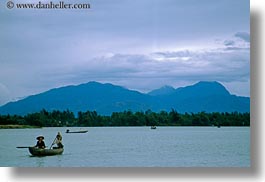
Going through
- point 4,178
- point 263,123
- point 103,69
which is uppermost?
point 103,69

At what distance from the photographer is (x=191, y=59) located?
22.7ft

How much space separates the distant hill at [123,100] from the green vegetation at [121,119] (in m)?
0.05

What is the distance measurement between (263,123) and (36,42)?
2192 mm

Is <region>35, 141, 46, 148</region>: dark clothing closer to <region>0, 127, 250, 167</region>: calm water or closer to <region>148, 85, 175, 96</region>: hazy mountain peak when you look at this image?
<region>0, 127, 250, 167</region>: calm water

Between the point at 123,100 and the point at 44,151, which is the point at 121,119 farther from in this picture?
the point at 44,151

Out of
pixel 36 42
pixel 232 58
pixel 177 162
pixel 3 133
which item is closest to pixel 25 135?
pixel 3 133

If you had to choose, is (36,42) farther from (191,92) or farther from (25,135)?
(191,92)

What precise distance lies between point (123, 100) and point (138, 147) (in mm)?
456

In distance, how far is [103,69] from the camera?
7000mm

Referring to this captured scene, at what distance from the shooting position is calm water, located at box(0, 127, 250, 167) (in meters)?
6.86

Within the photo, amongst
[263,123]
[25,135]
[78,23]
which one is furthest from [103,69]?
[263,123]

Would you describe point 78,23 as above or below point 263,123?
above

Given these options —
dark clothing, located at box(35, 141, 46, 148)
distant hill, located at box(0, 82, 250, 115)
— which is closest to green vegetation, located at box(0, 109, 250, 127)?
distant hill, located at box(0, 82, 250, 115)

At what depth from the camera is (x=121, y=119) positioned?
705cm
